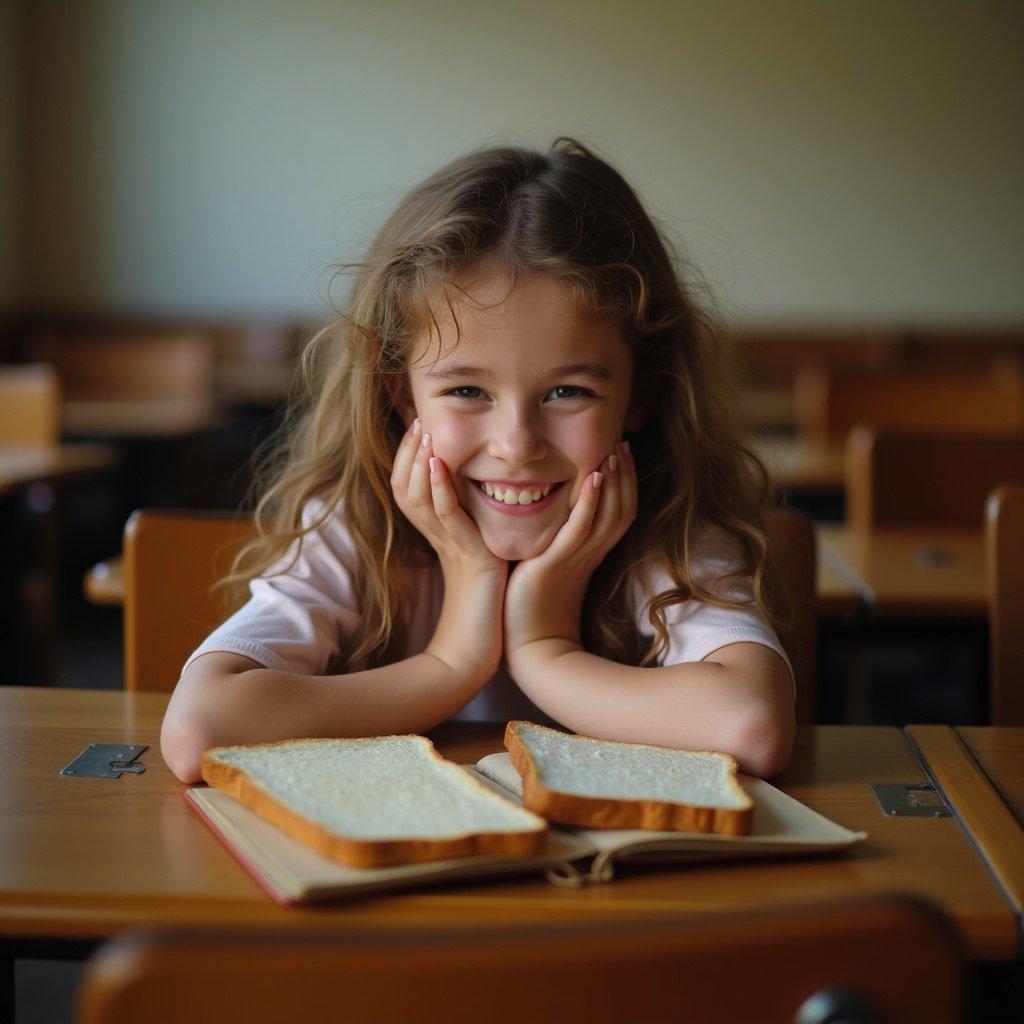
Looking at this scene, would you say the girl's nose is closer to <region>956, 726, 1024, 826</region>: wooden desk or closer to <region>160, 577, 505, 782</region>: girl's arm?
<region>160, 577, 505, 782</region>: girl's arm

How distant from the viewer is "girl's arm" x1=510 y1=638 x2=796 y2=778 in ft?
3.42

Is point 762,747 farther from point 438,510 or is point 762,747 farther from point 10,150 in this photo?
point 10,150

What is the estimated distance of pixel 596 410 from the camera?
1.27 m

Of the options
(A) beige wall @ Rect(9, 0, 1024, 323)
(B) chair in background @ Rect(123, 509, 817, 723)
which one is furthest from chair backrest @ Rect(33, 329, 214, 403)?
(B) chair in background @ Rect(123, 509, 817, 723)

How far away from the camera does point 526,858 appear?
0.81 meters

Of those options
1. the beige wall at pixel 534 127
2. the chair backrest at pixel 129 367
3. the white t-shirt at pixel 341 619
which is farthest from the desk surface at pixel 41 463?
the beige wall at pixel 534 127

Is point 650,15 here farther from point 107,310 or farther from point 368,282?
point 368,282

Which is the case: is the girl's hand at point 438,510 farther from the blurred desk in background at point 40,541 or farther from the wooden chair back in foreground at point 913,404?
the wooden chair back in foreground at point 913,404

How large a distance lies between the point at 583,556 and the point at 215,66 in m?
5.93

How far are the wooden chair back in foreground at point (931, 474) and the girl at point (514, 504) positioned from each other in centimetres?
102

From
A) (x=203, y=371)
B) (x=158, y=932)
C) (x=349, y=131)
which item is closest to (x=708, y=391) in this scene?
(x=158, y=932)

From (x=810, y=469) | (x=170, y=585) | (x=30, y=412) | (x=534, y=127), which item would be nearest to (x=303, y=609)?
(x=170, y=585)

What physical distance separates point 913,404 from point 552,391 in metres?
2.94

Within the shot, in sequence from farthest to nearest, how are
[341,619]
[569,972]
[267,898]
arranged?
[341,619] → [267,898] → [569,972]
